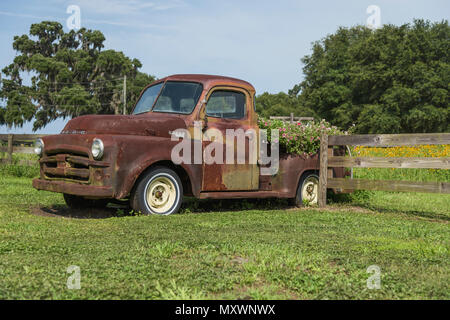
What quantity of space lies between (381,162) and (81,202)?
5.32 m

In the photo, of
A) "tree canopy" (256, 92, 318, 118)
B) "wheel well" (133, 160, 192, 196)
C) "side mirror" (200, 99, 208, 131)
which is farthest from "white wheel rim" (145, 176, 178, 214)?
"tree canopy" (256, 92, 318, 118)

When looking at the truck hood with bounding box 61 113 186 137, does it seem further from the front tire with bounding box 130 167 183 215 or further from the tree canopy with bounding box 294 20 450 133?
the tree canopy with bounding box 294 20 450 133

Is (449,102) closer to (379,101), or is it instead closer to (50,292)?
(379,101)

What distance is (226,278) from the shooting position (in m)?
3.83

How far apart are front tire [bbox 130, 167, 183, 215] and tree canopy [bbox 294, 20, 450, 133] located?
136 ft

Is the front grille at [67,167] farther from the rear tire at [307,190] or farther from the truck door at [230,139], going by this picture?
the rear tire at [307,190]

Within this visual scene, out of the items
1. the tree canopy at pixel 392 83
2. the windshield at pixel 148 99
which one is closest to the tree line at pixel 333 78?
the tree canopy at pixel 392 83

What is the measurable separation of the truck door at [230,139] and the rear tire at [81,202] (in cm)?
202

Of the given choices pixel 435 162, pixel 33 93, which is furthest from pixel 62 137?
pixel 33 93

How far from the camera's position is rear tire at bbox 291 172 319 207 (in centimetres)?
1012

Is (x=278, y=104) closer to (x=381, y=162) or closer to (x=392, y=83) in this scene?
(x=392, y=83)

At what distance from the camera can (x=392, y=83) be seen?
50094 millimetres

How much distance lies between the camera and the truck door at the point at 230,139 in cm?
841

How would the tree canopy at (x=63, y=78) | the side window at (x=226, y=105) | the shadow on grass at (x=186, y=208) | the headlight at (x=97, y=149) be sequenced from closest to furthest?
the headlight at (x=97, y=149) < the shadow on grass at (x=186, y=208) < the side window at (x=226, y=105) < the tree canopy at (x=63, y=78)
